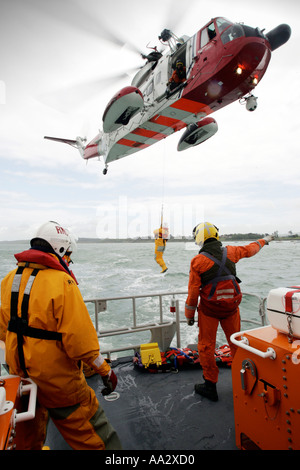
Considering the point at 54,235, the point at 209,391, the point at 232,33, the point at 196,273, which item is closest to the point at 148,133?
the point at 232,33

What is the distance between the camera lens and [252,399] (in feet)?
5.66

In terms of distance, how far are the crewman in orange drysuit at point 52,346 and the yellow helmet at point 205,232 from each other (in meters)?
1.63

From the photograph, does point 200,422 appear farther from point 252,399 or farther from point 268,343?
point 268,343

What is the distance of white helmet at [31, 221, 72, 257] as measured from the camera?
1728mm

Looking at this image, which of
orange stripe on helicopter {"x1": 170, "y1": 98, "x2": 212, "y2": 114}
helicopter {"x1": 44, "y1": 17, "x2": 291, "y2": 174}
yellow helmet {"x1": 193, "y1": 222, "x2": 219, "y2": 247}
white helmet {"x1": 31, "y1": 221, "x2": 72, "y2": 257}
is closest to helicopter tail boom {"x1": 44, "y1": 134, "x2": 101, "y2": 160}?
helicopter {"x1": 44, "y1": 17, "x2": 291, "y2": 174}

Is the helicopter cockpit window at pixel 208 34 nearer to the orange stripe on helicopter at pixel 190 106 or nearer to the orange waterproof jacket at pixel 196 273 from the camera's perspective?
the orange stripe on helicopter at pixel 190 106

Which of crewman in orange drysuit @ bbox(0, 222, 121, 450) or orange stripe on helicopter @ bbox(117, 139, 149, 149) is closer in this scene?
crewman in orange drysuit @ bbox(0, 222, 121, 450)

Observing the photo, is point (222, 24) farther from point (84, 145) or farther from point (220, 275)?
point (84, 145)

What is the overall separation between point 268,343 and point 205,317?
43.8 inches

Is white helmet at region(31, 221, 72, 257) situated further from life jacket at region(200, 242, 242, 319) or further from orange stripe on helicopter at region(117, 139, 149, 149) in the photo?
orange stripe on helicopter at region(117, 139, 149, 149)

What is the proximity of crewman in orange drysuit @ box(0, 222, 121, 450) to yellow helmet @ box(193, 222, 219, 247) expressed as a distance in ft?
5.35

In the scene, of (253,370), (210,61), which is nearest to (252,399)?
(253,370)

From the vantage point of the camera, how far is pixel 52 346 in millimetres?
1475

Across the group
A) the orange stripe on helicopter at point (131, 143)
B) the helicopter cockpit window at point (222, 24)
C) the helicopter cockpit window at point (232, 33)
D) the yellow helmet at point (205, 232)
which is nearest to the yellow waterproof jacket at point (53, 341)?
the yellow helmet at point (205, 232)
